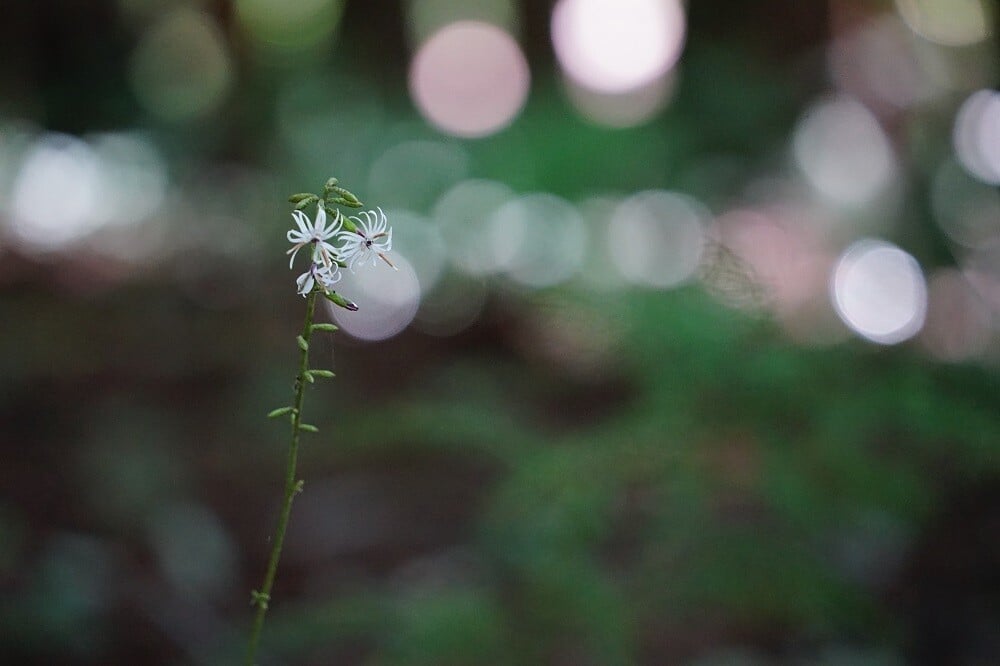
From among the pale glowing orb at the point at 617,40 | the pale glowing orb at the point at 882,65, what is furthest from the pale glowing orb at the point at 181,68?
the pale glowing orb at the point at 882,65

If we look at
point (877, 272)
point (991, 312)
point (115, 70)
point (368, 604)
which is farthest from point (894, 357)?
point (115, 70)

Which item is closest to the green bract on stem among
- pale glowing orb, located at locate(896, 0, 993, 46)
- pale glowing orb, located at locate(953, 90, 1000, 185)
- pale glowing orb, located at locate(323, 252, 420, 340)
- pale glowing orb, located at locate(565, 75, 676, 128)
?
pale glowing orb, located at locate(953, 90, 1000, 185)

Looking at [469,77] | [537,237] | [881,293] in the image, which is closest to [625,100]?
[469,77]

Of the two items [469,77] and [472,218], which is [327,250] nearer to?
[472,218]

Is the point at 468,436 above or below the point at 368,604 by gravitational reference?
above

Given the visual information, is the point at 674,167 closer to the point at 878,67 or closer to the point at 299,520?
the point at 878,67

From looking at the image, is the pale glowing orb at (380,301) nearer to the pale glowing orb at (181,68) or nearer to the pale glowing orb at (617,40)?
the pale glowing orb at (181,68)

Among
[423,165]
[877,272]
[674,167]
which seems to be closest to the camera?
[877,272]

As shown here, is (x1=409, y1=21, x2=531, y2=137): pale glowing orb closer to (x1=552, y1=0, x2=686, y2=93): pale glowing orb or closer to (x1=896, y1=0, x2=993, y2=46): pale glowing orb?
(x1=552, y1=0, x2=686, y2=93): pale glowing orb
